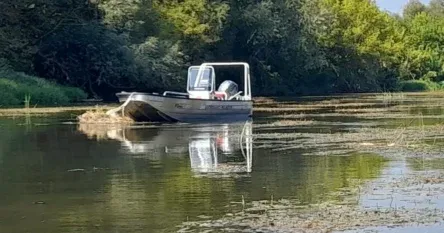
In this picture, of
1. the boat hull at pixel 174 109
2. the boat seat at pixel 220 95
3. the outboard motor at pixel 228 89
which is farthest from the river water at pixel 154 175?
the outboard motor at pixel 228 89

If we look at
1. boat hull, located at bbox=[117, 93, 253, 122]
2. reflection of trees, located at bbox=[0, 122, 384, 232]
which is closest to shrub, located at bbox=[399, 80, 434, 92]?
boat hull, located at bbox=[117, 93, 253, 122]

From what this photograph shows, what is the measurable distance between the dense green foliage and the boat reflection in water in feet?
79.4

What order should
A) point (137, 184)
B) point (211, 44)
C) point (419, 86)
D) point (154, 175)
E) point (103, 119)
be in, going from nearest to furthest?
1. point (137, 184)
2. point (154, 175)
3. point (103, 119)
4. point (211, 44)
5. point (419, 86)

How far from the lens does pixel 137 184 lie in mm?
13984

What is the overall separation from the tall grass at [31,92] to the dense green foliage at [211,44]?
2.06 meters

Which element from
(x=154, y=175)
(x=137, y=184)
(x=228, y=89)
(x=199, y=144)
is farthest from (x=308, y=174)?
(x=228, y=89)

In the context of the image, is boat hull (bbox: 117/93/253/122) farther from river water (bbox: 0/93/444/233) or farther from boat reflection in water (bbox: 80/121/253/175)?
river water (bbox: 0/93/444/233)

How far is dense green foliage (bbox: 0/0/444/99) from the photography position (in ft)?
171

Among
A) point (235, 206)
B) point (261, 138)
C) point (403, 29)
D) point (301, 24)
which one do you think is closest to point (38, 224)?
point (235, 206)

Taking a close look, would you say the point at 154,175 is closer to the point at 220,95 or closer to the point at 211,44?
the point at 220,95

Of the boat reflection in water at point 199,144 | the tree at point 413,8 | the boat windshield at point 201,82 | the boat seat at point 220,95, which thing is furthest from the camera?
the tree at point 413,8

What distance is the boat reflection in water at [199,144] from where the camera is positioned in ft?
54.5

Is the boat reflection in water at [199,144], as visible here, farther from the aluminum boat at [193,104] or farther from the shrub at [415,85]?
the shrub at [415,85]

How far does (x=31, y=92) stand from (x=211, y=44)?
62.6ft
